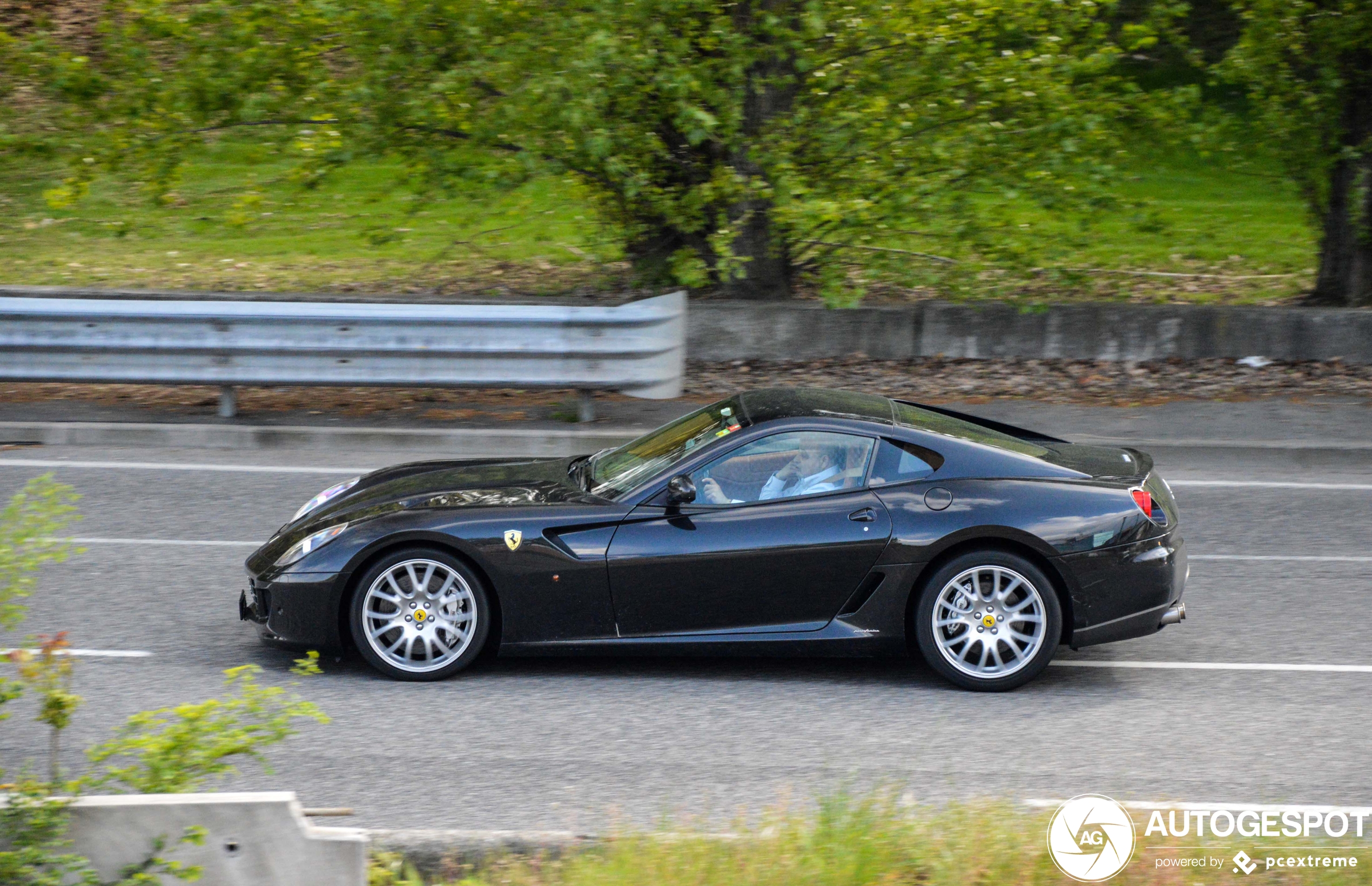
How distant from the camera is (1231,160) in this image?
13359 millimetres

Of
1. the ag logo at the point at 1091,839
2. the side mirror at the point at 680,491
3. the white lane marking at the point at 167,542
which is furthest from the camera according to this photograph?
the white lane marking at the point at 167,542

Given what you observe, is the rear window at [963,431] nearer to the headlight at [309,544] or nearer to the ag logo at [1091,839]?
the ag logo at [1091,839]

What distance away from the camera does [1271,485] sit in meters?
9.97

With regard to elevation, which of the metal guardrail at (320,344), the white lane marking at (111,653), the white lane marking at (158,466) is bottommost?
the white lane marking at (111,653)

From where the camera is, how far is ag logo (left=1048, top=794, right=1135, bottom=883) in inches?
160

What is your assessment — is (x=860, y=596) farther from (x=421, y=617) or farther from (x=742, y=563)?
(x=421, y=617)

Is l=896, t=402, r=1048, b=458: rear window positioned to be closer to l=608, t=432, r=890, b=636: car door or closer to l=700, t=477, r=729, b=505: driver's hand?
l=608, t=432, r=890, b=636: car door

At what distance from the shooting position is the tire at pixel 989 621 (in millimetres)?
6012

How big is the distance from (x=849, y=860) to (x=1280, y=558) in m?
5.29

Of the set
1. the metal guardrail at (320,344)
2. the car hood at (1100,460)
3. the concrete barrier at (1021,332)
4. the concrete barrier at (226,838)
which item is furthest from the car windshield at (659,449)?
the concrete barrier at (1021,332)

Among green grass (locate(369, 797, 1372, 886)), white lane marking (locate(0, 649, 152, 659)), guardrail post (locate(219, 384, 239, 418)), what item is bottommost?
green grass (locate(369, 797, 1372, 886))

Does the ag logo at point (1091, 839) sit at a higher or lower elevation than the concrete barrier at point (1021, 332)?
lower

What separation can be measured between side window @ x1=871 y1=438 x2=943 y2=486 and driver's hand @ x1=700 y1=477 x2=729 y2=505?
0.69 meters

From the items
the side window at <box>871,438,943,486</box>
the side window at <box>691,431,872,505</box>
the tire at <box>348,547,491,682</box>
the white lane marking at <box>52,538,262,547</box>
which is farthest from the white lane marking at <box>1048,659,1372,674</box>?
the white lane marking at <box>52,538,262,547</box>
